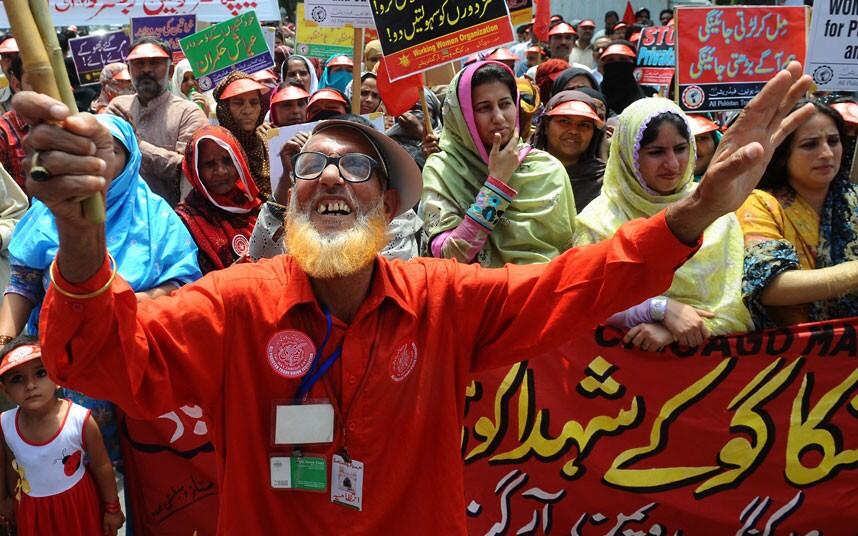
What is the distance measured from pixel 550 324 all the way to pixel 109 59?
357 inches

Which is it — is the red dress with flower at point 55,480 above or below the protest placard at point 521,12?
below

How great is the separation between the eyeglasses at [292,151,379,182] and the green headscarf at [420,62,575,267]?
137cm

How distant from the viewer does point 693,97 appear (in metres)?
5.35

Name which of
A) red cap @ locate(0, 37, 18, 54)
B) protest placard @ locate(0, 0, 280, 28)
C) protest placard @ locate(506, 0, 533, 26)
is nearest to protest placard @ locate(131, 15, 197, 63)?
protest placard @ locate(0, 0, 280, 28)

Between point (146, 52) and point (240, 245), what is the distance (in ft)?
11.2

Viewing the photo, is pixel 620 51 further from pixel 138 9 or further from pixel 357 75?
pixel 138 9

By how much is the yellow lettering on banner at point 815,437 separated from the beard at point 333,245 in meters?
2.13

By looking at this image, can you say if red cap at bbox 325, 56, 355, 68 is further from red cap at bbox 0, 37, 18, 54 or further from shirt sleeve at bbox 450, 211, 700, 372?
shirt sleeve at bbox 450, 211, 700, 372

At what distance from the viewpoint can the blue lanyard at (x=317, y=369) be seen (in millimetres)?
2020

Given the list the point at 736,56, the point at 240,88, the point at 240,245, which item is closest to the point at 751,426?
the point at 240,245

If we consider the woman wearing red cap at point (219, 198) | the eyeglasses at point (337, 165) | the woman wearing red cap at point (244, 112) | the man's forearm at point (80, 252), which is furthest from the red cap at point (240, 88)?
the man's forearm at point (80, 252)

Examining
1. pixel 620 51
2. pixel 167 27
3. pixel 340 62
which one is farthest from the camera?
pixel 340 62

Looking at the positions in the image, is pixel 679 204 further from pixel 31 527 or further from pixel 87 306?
pixel 31 527

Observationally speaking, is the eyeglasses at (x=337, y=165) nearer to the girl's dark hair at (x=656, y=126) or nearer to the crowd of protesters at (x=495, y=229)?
the crowd of protesters at (x=495, y=229)
